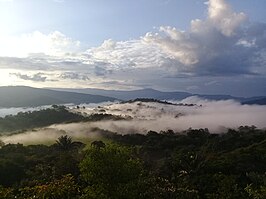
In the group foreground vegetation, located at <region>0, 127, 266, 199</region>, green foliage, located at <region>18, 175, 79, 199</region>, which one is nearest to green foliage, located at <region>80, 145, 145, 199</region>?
foreground vegetation, located at <region>0, 127, 266, 199</region>

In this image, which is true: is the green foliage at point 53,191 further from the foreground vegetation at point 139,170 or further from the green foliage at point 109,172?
the green foliage at point 109,172

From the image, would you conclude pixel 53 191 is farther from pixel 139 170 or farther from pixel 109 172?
pixel 139 170

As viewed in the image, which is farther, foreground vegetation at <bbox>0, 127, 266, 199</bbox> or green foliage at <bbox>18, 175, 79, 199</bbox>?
foreground vegetation at <bbox>0, 127, 266, 199</bbox>

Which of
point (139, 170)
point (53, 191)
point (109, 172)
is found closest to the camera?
point (109, 172)

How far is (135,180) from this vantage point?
47656 millimetres

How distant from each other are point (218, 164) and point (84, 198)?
58.0m

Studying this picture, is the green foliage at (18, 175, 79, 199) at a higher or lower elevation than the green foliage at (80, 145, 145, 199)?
lower

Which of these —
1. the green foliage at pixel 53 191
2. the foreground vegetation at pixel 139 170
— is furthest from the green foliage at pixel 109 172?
the green foliage at pixel 53 191

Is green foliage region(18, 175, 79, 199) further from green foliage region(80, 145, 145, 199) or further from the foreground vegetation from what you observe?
green foliage region(80, 145, 145, 199)

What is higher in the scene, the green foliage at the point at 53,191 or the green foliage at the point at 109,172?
the green foliage at the point at 109,172

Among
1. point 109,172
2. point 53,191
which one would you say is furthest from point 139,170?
point 53,191

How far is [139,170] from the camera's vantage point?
160 ft

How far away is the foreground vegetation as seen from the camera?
154 ft

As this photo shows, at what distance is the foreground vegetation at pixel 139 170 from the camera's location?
46.9 metres
